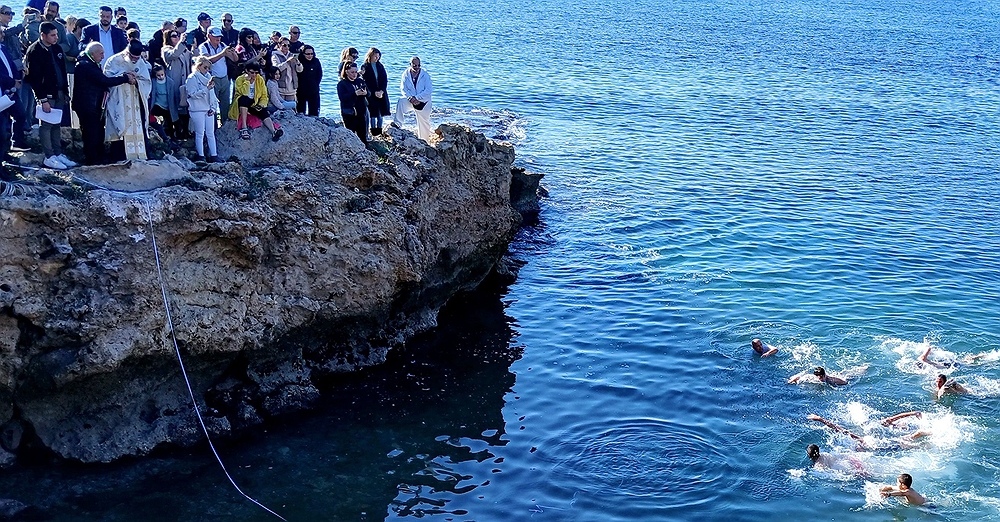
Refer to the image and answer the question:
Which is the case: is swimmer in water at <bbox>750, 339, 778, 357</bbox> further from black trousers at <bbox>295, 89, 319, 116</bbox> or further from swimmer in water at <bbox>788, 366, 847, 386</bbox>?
black trousers at <bbox>295, 89, 319, 116</bbox>

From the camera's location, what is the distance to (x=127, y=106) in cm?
1848

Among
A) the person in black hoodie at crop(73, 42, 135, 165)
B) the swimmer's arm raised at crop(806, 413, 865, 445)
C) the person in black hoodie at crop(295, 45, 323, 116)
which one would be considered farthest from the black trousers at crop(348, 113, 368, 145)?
the swimmer's arm raised at crop(806, 413, 865, 445)

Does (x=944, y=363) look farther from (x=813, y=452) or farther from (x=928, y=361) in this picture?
(x=813, y=452)

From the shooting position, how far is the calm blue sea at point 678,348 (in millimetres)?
17281

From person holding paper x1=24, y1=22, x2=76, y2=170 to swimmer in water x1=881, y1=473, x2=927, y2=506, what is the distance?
1528 centimetres

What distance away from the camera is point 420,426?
19438 millimetres

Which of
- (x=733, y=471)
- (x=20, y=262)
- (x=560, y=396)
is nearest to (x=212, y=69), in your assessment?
(x=20, y=262)

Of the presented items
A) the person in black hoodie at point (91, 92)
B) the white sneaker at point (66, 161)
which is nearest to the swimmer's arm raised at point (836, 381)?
the person in black hoodie at point (91, 92)

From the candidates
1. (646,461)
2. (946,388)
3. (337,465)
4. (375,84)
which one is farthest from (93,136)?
(946,388)

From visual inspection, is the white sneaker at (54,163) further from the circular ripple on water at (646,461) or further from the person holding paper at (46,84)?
the circular ripple on water at (646,461)

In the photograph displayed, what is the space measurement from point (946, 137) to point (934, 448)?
30.2 meters

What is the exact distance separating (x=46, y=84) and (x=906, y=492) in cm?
1677

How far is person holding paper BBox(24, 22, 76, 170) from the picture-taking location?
17938mm

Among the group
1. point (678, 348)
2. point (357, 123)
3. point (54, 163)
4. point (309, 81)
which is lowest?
point (678, 348)
